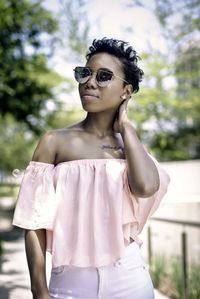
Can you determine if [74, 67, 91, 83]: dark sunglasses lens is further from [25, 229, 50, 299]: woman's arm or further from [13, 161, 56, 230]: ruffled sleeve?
[25, 229, 50, 299]: woman's arm

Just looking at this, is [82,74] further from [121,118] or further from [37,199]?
[37,199]

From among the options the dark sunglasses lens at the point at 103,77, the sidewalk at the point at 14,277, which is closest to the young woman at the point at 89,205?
the dark sunglasses lens at the point at 103,77

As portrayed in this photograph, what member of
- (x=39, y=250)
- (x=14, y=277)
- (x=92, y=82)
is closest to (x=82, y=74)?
(x=92, y=82)

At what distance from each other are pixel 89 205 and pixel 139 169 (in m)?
0.19

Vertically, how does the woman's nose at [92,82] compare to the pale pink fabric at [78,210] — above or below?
above

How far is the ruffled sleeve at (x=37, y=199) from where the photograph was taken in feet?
4.90

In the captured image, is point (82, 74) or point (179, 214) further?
point (179, 214)

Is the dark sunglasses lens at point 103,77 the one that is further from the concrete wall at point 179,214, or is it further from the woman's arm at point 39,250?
the concrete wall at point 179,214

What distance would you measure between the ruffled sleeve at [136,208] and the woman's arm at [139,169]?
0.19 ft

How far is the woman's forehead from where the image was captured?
1576 millimetres

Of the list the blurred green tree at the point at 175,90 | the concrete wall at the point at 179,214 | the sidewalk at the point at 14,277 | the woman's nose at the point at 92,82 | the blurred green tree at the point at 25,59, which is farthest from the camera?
the blurred green tree at the point at 25,59

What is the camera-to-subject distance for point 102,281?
148 centimetres

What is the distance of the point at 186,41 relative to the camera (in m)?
11.6

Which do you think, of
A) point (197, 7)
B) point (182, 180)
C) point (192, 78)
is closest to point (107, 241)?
point (182, 180)
